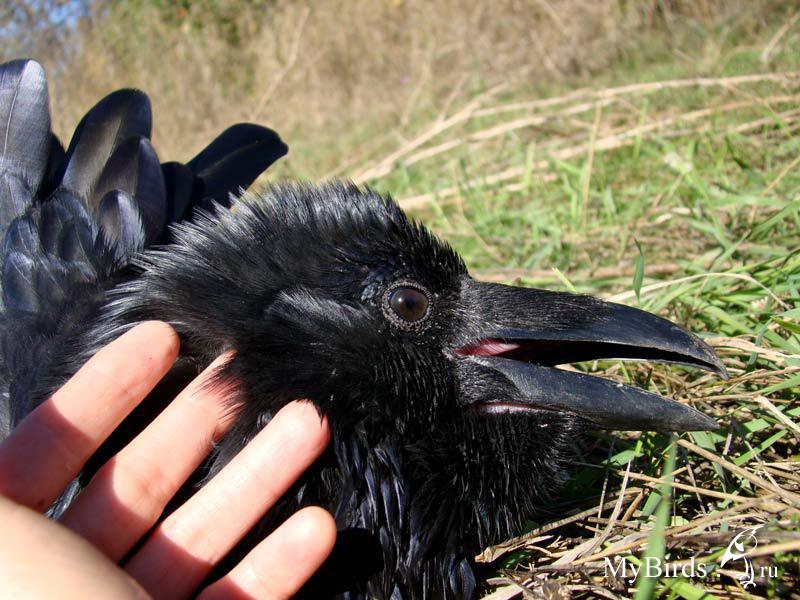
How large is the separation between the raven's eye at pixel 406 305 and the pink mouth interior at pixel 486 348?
13cm

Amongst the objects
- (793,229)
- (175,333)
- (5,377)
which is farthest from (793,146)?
(5,377)

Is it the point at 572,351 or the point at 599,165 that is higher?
the point at 572,351

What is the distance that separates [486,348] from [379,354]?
0.89 feet

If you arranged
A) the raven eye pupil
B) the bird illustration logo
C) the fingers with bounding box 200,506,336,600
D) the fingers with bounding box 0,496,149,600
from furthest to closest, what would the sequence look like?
1. the raven eye pupil
2. the bird illustration logo
3. the fingers with bounding box 200,506,336,600
4. the fingers with bounding box 0,496,149,600

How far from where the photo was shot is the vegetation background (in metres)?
1.60

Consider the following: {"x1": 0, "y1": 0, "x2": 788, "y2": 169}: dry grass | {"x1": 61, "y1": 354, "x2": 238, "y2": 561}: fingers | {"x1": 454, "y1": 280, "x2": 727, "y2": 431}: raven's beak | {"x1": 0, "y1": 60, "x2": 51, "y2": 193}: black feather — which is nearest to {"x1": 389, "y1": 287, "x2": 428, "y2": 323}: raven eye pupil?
{"x1": 454, "y1": 280, "x2": 727, "y2": 431}: raven's beak

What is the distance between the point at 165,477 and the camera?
53.3 inches

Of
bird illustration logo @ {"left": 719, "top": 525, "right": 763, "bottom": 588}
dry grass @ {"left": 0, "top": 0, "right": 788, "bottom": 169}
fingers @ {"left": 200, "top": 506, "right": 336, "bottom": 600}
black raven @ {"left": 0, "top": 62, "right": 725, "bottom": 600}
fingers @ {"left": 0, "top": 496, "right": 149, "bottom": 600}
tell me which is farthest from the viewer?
dry grass @ {"left": 0, "top": 0, "right": 788, "bottom": 169}

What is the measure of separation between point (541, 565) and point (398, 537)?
0.39 m

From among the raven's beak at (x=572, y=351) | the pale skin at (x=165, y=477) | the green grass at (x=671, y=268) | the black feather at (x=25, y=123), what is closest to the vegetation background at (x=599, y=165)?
the green grass at (x=671, y=268)

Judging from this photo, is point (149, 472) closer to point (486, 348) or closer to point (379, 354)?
point (379, 354)

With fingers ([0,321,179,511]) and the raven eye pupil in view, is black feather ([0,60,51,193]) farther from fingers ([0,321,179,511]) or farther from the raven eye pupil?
the raven eye pupil

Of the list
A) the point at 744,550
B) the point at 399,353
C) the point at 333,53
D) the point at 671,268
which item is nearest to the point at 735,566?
the point at 744,550

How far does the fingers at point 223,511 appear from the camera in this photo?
50.9 inches
